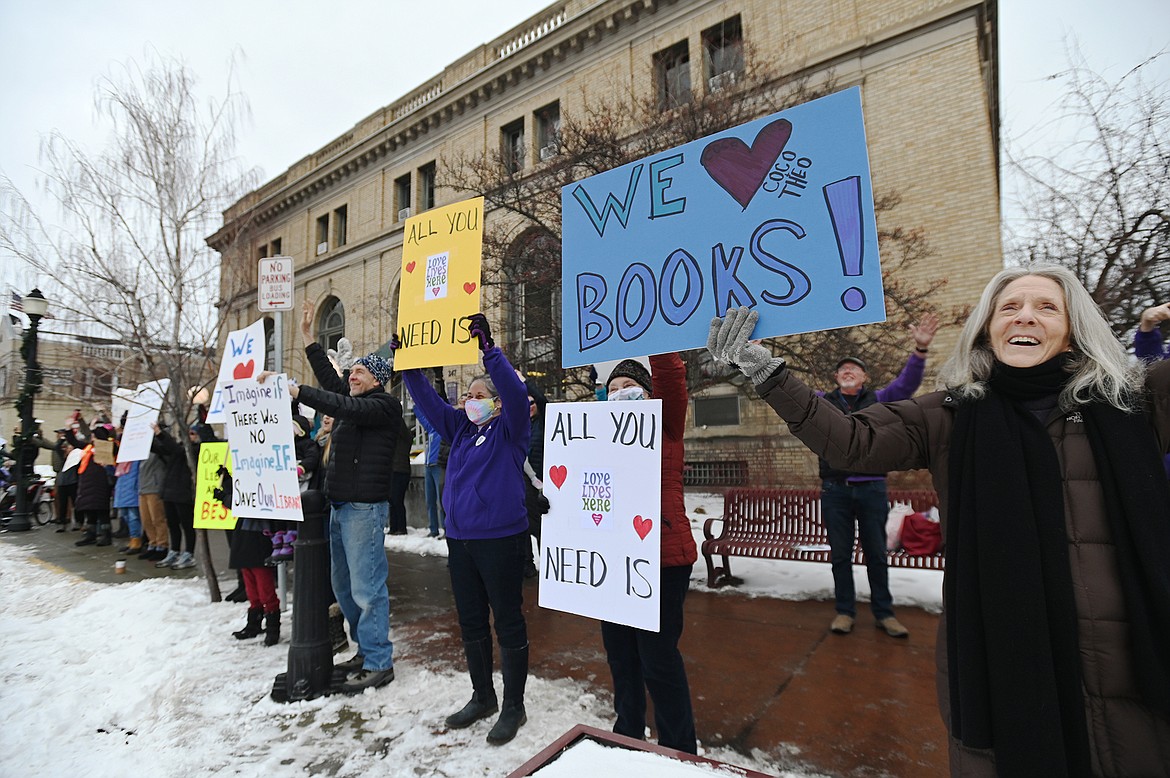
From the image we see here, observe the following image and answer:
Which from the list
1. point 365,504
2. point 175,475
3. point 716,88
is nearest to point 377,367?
point 365,504

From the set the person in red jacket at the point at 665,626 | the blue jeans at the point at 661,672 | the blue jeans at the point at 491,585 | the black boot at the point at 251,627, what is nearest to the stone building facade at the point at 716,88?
the black boot at the point at 251,627

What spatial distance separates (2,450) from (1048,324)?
22.2 meters

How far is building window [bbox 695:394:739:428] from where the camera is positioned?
1443 cm

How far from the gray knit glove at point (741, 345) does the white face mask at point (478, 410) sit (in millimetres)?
1711

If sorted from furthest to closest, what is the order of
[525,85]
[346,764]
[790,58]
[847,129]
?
[525,85], [790,58], [346,764], [847,129]

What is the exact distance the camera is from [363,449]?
12.8ft

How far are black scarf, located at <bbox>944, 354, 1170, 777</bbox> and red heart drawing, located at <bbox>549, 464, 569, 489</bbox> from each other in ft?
5.26

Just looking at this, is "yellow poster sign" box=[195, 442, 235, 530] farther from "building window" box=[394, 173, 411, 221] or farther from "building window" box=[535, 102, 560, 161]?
"building window" box=[394, 173, 411, 221]

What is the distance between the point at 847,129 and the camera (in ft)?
7.07

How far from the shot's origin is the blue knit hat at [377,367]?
→ 4.05 meters

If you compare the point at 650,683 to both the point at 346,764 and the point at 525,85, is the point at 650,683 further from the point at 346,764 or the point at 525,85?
the point at 525,85

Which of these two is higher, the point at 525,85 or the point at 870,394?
the point at 525,85

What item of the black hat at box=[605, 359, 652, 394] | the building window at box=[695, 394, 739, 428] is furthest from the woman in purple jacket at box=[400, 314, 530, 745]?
the building window at box=[695, 394, 739, 428]

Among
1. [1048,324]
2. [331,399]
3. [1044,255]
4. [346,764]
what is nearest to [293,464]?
[331,399]
